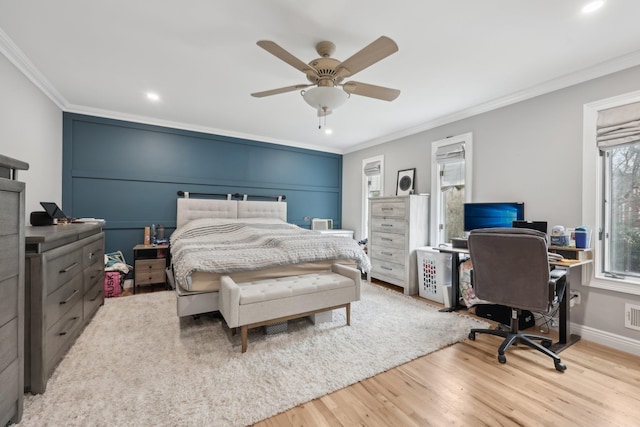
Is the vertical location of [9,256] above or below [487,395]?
above

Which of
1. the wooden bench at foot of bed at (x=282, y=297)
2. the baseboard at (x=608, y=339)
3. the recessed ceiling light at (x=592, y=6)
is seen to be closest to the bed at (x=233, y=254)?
the wooden bench at foot of bed at (x=282, y=297)

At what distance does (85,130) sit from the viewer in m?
3.96

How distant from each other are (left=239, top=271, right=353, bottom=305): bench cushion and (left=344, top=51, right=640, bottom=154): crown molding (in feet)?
9.22

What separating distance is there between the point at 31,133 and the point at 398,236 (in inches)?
182

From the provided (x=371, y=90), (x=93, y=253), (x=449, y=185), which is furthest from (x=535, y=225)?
(x=93, y=253)

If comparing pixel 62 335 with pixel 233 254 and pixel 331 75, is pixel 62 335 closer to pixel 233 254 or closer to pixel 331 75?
pixel 233 254

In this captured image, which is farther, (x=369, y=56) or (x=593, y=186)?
(x=593, y=186)

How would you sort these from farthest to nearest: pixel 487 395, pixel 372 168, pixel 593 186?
pixel 372 168 < pixel 593 186 < pixel 487 395

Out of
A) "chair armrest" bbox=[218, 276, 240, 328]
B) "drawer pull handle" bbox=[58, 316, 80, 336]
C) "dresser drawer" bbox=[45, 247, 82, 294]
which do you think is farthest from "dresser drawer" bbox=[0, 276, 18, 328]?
"chair armrest" bbox=[218, 276, 240, 328]

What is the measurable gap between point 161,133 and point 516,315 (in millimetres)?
5211

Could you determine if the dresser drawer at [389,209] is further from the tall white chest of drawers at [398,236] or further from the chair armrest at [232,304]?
the chair armrest at [232,304]

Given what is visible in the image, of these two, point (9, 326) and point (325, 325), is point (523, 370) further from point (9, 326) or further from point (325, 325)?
point (9, 326)

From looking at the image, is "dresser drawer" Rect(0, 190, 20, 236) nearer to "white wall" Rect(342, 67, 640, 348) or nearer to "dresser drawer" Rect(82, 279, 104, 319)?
"dresser drawer" Rect(82, 279, 104, 319)

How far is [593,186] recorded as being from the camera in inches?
104
